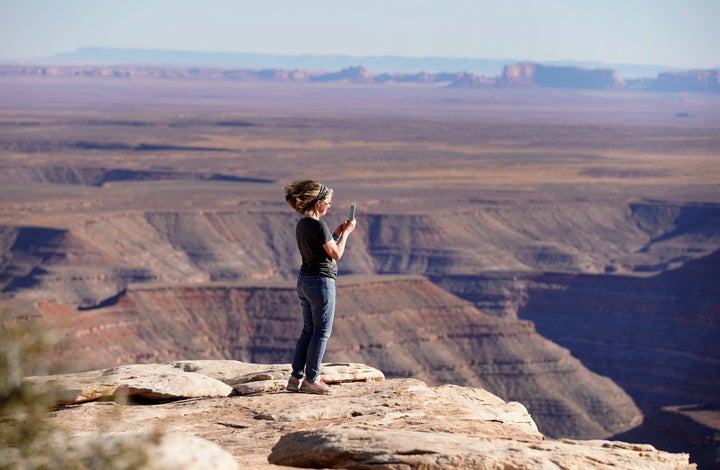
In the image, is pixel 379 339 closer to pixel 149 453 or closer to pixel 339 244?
pixel 339 244

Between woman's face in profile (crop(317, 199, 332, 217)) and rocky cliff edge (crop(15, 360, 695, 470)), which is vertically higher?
woman's face in profile (crop(317, 199, 332, 217))

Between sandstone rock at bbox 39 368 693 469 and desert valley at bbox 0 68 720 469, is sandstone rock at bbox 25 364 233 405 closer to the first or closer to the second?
sandstone rock at bbox 39 368 693 469

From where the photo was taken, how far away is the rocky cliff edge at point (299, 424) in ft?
34.3

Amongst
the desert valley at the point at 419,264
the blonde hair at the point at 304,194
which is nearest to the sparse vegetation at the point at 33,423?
the desert valley at the point at 419,264

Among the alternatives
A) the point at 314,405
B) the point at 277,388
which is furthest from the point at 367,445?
the point at 277,388

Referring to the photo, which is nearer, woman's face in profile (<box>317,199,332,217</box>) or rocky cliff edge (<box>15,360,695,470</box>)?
rocky cliff edge (<box>15,360,695,470</box>)

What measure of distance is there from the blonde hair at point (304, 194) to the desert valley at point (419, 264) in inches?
151

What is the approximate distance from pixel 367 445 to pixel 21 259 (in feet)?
285

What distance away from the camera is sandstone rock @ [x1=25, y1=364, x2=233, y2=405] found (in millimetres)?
13867

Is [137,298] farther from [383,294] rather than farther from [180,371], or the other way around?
[180,371]

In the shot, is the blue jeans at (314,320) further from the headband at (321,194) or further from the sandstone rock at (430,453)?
the sandstone rock at (430,453)

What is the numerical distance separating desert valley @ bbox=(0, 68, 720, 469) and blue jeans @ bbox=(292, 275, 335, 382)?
9.72 ft

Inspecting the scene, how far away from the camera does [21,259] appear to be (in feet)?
310

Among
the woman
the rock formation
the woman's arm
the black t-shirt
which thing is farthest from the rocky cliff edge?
the rock formation
